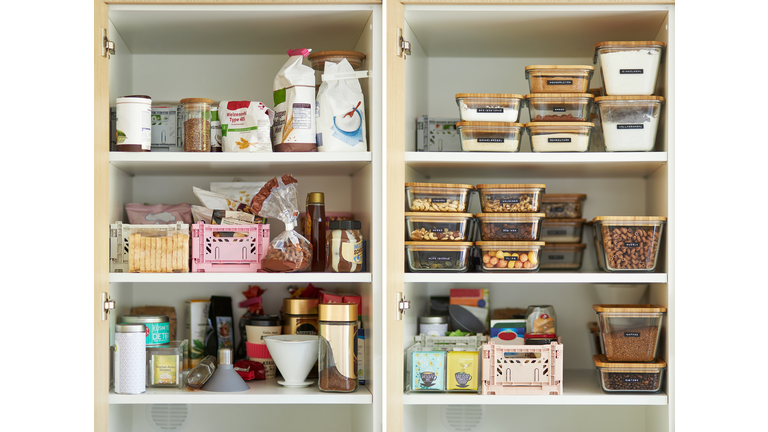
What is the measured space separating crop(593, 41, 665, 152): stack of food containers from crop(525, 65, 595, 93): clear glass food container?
7cm

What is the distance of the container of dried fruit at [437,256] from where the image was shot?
1.81 m

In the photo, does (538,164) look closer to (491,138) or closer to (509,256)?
(491,138)

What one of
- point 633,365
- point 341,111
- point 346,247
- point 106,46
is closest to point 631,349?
point 633,365

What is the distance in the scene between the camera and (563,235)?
2.05 m

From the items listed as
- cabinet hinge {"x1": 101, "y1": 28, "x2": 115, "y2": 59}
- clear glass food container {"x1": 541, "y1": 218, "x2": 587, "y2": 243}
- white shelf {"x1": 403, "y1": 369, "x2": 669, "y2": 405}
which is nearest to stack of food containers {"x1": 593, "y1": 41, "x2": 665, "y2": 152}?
clear glass food container {"x1": 541, "y1": 218, "x2": 587, "y2": 243}

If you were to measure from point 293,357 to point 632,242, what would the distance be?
111 cm

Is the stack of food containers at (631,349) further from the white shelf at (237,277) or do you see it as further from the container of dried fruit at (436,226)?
the white shelf at (237,277)

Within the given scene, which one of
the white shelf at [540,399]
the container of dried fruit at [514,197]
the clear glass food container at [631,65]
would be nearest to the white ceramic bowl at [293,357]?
the white shelf at [540,399]

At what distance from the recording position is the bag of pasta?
5.85 ft
